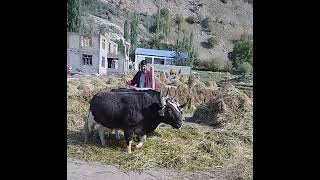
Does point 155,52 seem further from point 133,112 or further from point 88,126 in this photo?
point 88,126

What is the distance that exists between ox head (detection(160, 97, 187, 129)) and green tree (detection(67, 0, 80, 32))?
77 centimetres

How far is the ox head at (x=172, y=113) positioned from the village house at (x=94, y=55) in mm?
363

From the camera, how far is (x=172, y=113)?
10.7 ft

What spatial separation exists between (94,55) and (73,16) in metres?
0.30

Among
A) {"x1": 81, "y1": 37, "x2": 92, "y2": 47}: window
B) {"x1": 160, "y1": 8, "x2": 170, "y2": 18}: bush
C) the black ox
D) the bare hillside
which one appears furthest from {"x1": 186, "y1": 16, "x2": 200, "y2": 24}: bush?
{"x1": 81, "y1": 37, "x2": 92, "y2": 47}: window

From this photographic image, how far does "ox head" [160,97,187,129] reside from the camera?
10.7ft

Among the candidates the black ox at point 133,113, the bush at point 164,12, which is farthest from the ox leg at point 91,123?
the bush at point 164,12

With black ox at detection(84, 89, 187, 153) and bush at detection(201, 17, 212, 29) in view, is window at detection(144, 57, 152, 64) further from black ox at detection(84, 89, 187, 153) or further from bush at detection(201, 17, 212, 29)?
bush at detection(201, 17, 212, 29)

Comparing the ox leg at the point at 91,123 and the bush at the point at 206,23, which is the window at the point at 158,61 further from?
A: the ox leg at the point at 91,123

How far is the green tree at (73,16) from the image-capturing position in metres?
3.27
